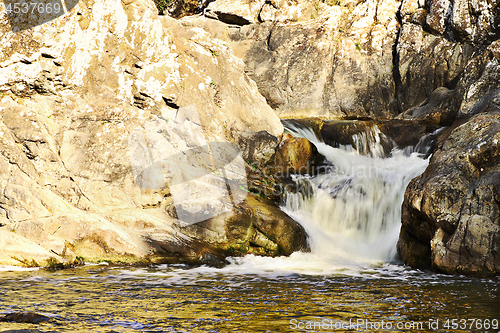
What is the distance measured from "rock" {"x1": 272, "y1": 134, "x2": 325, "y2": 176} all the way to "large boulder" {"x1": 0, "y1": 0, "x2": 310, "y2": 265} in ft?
Result: 1.35

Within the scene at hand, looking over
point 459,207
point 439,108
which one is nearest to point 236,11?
point 439,108

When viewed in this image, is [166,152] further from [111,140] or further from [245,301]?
[245,301]

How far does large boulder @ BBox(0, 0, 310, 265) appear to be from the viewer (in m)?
8.87

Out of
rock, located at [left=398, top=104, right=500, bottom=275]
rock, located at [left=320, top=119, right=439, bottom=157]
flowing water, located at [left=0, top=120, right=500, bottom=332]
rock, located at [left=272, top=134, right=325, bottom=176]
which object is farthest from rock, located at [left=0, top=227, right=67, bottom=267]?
rock, located at [left=320, top=119, right=439, bottom=157]

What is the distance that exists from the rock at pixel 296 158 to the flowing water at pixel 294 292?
1924mm

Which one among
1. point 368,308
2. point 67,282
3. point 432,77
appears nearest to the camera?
point 368,308

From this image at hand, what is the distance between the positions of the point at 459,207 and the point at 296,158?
542cm

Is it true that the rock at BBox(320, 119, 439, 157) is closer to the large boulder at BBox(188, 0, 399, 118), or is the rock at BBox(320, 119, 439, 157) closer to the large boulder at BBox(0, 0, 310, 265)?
the large boulder at BBox(0, 0, 310, 265)

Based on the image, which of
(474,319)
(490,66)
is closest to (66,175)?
(474,319)

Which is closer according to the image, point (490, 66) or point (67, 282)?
point (67, 282)

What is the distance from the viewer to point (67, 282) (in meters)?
6.99

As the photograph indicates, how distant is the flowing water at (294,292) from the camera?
16.4ft

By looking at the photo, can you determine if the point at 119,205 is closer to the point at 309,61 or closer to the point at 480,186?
the point at 480,186

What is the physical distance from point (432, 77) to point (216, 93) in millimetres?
9719
